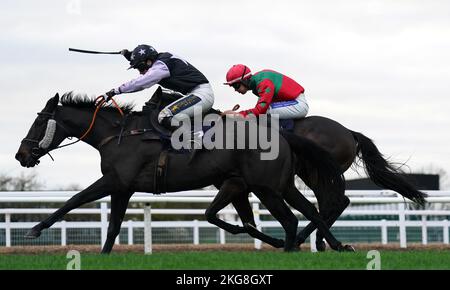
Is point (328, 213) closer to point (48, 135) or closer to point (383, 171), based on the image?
point (383, 171)

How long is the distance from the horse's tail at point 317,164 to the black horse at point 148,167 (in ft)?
0.03

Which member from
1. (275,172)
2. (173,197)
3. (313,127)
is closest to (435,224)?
(173,197)

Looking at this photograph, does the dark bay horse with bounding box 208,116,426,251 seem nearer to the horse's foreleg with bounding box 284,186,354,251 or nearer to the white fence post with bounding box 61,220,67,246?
the horse's foreleg with bounding box 284,186,354,251

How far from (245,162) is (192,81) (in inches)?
42.5

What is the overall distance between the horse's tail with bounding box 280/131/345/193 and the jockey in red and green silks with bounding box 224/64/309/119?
1.42 feet

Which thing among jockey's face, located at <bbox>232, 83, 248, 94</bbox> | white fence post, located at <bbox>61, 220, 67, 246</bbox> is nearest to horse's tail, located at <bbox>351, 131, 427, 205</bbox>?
jockey's face, located at <bbox>232, 83, 248, 94</bbox>

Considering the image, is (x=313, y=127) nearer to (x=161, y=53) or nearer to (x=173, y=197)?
(x=161, y=53)

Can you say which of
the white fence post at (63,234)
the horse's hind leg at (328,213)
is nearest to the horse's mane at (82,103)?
the horse's hind leg at (328,213)

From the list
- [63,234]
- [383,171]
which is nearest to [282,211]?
[383,171]

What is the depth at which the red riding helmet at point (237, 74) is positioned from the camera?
35.8ft

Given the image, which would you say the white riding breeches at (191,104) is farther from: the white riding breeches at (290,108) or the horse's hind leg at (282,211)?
the horse's hind leg at (282,211)

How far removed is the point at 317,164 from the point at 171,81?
173 centimetres

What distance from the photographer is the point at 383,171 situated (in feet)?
40.0

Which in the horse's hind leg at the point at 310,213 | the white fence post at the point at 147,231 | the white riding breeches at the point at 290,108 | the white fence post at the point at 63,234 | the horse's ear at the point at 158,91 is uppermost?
the horse's ear at the point at 158,91
